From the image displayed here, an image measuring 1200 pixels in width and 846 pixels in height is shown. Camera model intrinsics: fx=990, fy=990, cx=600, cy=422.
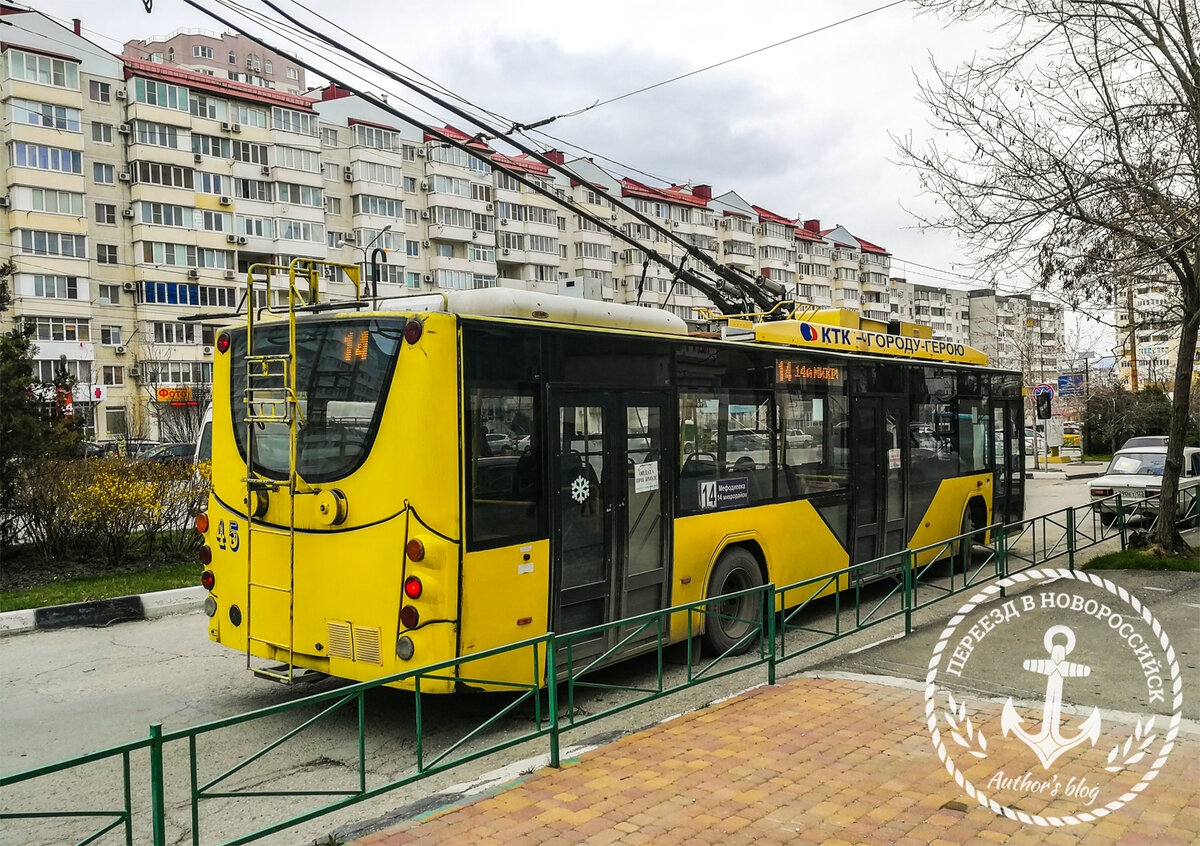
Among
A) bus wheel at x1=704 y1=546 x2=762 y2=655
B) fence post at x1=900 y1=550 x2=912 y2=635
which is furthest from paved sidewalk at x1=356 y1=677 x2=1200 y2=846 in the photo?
fence post at x1=900 y1=550 x2=912 y2=635

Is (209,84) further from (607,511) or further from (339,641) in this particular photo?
(339,641)

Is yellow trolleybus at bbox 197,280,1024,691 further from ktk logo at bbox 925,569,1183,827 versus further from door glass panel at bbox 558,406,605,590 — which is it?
ktk logo at bbox 925,569,1183,827

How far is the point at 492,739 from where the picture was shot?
270 inches

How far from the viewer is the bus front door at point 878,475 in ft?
36.3

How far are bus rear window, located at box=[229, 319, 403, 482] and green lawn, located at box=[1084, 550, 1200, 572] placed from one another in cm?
1013

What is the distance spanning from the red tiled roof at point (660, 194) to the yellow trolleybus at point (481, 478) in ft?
220

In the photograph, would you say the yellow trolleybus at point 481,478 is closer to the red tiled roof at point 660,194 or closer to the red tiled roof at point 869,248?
the red tiled roof at point 660,194

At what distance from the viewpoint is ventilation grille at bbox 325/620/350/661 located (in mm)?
6738

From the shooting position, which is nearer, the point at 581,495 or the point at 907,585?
the point at 581,495

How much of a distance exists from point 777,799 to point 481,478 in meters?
2.82

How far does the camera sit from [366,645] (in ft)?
21.8

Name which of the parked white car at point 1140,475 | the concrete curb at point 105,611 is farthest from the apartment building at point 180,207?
the concrete curb at point 105,611

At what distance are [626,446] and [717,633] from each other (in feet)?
6.78

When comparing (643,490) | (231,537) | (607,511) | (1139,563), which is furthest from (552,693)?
(1139,563)
